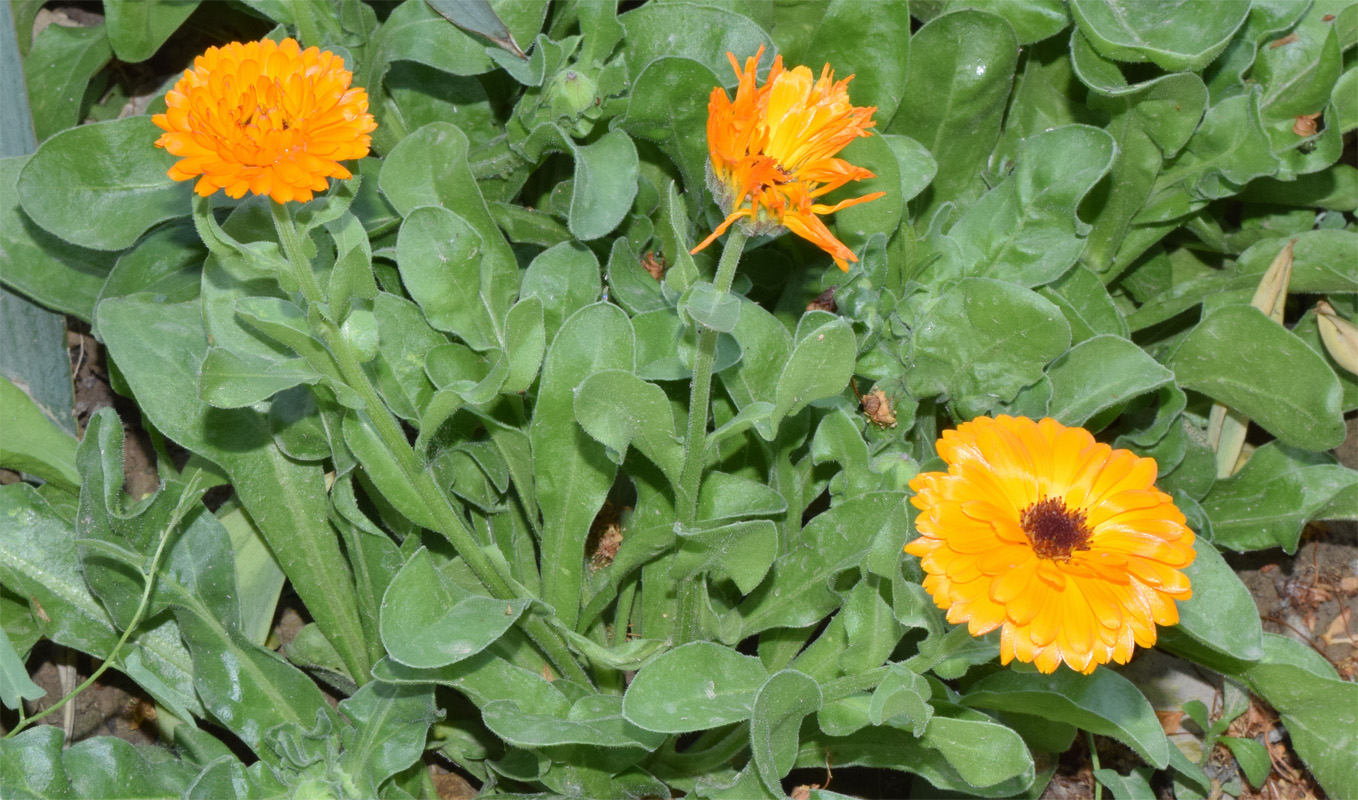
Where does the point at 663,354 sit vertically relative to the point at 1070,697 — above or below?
above

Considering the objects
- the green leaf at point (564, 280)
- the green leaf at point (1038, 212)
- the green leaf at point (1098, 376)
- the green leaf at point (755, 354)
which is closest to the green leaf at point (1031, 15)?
the green leaf at point (1038, 212)

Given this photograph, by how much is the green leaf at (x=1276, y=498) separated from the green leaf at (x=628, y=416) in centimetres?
150

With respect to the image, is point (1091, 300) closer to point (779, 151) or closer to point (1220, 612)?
point (1220, 612)

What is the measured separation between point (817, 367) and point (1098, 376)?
0.81 m

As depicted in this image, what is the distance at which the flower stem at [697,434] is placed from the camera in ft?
5.90

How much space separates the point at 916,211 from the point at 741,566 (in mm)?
1221

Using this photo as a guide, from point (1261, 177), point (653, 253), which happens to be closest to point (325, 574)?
point (653, 253)

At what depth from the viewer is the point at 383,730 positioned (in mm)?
2270

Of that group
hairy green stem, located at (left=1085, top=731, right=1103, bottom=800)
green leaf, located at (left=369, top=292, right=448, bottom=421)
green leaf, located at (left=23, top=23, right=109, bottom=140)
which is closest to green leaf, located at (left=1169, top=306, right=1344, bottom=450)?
hairy green stem, located at (left=1085, top=731, right=1103, bottom=800)

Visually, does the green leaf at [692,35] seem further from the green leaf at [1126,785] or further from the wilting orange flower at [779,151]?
the green leaf at [1126,785]

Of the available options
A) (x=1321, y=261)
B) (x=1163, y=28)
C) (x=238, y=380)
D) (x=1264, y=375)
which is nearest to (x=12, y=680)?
(x=238, y=380)

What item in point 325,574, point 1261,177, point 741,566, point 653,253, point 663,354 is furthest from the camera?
point 1261,177

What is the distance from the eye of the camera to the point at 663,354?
242cm

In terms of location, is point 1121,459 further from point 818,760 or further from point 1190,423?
point 1190,423
